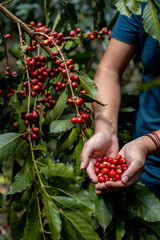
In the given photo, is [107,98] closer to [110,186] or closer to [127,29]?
[127,29]

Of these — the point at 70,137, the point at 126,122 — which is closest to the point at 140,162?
the point at 70,137

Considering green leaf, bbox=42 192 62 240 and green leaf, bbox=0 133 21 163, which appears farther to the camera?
green leaf, bbox=0 133 21 163

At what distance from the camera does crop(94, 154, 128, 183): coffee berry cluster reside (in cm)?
88

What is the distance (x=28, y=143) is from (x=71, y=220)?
395 millimetres

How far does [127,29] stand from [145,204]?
2.72ft

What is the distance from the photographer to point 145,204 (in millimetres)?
812

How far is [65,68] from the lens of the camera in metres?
0.90

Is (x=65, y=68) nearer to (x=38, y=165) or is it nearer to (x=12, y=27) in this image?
(x=38, y=165)

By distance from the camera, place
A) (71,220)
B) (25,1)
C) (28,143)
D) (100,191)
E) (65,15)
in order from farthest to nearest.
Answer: (25,1) → (65,15) → (28,143) → (100,191) → (71,220)

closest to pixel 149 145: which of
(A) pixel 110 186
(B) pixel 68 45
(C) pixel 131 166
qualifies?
(C) pixel 131 166

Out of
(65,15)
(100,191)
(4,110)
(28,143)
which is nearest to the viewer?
(100,191)

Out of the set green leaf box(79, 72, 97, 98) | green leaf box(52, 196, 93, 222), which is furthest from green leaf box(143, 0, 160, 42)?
green leaf box(52, 196, 93, 222)

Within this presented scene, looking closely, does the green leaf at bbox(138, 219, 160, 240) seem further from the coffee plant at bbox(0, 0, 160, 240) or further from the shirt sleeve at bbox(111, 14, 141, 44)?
the shirt sleeve at bbox(111, 14, 141, 44)

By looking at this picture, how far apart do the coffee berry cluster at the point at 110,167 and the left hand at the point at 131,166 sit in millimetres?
31
